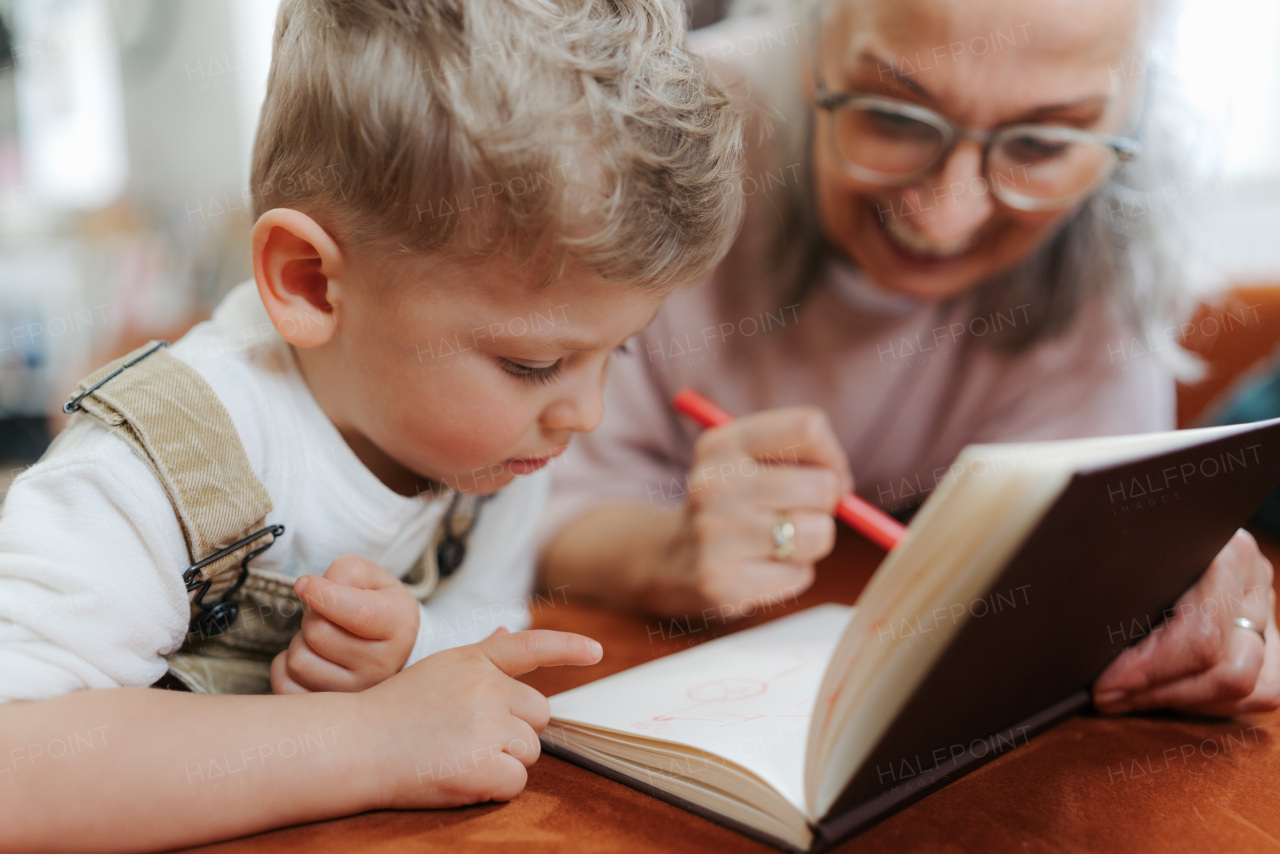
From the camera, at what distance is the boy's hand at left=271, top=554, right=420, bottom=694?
0.50 metres

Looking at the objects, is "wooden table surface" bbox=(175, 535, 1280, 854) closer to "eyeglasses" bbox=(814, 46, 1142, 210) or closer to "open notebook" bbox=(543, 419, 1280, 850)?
→ "open notebook" bbox=(543, 419, 1280, 850)

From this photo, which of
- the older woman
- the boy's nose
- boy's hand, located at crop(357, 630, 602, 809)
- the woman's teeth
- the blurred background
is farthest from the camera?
the blurred background

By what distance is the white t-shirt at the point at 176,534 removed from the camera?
1.41ft

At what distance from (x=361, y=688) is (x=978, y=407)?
80cm

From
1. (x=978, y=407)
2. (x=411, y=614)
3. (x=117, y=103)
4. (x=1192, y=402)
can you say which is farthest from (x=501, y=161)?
(x=117, y=103)

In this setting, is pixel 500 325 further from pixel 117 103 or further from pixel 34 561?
pixel 117 103

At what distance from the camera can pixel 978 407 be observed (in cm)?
109

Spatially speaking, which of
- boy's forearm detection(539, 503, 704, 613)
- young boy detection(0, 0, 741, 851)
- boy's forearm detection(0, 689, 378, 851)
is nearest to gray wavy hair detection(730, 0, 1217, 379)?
boy's forearm detection(539, 503, 704, 613)

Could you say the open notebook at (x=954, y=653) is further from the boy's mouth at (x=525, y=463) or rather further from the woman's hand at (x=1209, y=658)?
the boy's mouth at (x=525, y=463)

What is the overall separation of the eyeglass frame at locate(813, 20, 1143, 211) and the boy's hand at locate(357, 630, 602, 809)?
0.48 m

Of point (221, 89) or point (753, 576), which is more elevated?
point (221, 89)

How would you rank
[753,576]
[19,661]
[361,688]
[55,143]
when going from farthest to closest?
[55,143]
[753,576]
[361,688]
[19,661]

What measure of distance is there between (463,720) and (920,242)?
0.57 m

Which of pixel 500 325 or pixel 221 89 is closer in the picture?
pixel 500 325
